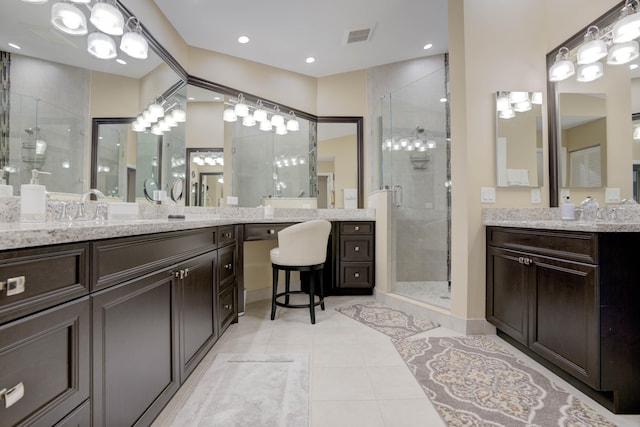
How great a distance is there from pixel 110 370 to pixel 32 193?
0.76 metres

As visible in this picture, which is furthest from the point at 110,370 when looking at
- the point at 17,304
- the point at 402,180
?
the point at 402,180

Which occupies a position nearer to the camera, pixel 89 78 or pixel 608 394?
pixel 608 394

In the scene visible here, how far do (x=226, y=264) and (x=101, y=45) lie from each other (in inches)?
63.0

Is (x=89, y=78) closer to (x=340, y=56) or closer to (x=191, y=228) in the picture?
(x=191, y=228)

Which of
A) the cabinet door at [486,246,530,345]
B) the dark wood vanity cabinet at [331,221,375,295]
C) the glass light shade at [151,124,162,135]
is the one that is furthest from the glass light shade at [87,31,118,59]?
the cabinet door at [486,246,530,345]

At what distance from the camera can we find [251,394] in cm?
148

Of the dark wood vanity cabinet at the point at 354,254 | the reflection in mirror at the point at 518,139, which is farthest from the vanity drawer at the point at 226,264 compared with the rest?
the reflection in mirror at the point at 518,139

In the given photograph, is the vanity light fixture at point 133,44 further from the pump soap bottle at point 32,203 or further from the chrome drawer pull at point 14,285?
the chrome drawer pull at point 14,285

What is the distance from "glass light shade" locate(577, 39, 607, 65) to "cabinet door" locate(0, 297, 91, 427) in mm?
3055

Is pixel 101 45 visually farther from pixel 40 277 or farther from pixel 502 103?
pixel 502 103

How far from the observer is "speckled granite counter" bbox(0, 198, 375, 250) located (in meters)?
0.65

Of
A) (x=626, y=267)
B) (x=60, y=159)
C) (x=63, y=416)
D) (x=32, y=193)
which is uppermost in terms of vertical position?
(x=60, y=159)

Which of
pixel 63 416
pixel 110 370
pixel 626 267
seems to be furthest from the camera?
pixel 626 267

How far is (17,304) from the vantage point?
0.63 m
